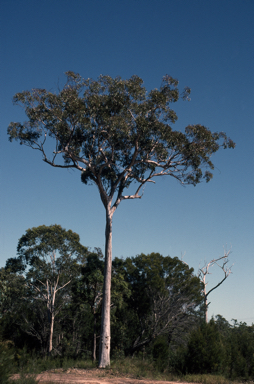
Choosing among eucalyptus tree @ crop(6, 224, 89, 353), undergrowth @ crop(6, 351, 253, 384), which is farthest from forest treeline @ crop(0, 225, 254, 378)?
undergrowth @ crop(6, 351, 253, 384)

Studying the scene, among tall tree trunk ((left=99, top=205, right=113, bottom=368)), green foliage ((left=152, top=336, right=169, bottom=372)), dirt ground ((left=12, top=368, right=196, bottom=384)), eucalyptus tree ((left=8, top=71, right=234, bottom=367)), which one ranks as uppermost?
eucalyptus tree ((left=8, top=71, right=234, bottom=367))

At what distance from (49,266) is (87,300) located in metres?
5.93

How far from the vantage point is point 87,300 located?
21.7 m

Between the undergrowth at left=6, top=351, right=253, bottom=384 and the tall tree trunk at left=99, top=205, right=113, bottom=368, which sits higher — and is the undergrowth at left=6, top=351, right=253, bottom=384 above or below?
below

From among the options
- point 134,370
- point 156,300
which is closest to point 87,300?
point 156,300

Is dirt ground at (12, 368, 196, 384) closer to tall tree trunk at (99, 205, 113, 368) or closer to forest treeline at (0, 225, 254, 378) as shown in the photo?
tall tree trunk at (99, 205, 113, 368)

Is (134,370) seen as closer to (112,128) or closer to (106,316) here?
(106,316)

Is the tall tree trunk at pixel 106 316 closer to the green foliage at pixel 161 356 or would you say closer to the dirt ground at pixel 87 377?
the dirt ground at pixel 87 377

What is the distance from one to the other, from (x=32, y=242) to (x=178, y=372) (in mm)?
15664

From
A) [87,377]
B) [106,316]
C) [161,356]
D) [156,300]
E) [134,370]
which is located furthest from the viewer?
[156,300]

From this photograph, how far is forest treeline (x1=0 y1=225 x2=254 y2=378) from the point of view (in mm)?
22359

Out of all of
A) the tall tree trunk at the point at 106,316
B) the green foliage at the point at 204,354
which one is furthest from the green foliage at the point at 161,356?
the tall tree trunk at the point at 106,316

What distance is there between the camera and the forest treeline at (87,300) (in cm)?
2236

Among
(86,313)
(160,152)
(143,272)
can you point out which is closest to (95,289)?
(143,272)
